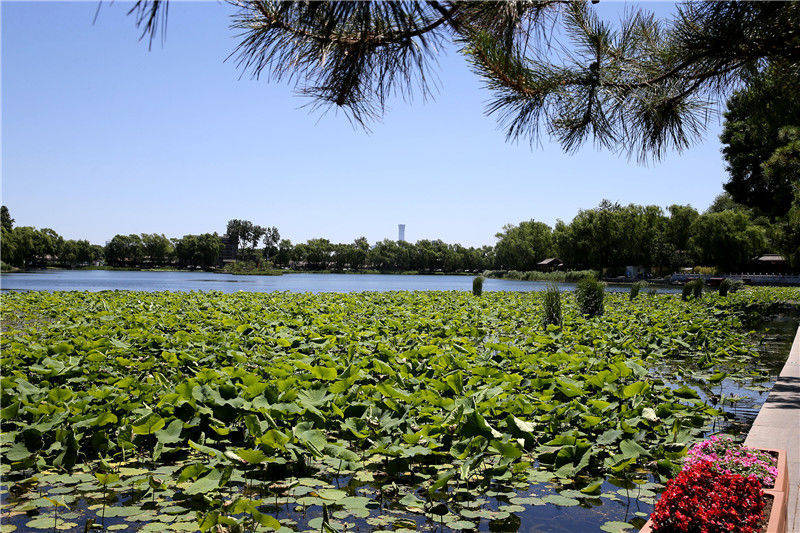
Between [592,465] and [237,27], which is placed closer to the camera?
[237,27]

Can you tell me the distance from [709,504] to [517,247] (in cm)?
7527

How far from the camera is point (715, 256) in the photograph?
4597 cm

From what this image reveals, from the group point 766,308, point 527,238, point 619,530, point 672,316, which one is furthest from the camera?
point 527,238

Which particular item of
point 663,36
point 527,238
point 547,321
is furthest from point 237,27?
point 527,238

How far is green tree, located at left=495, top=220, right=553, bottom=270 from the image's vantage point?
7350 centimetres

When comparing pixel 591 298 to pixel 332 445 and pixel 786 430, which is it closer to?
pixel 786 430

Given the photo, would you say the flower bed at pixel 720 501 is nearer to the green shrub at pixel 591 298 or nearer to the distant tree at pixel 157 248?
the green shrub at pixel 591 298

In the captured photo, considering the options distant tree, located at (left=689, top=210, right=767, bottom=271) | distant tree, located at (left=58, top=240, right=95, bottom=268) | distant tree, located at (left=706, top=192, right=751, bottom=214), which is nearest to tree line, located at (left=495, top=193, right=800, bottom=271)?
distant tree, located at (left=689, top=210, right=767, bottom=271)

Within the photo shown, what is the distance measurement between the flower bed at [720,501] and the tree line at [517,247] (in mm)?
17715

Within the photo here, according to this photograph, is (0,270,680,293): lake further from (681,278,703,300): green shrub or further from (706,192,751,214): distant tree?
(706,192,751,214): distant tree

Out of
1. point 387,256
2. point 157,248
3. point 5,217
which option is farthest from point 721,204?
point 5,217

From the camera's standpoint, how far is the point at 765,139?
15.0 meters

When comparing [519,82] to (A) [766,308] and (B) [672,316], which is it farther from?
(A) [766,308]

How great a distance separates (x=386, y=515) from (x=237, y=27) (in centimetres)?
A: 274
